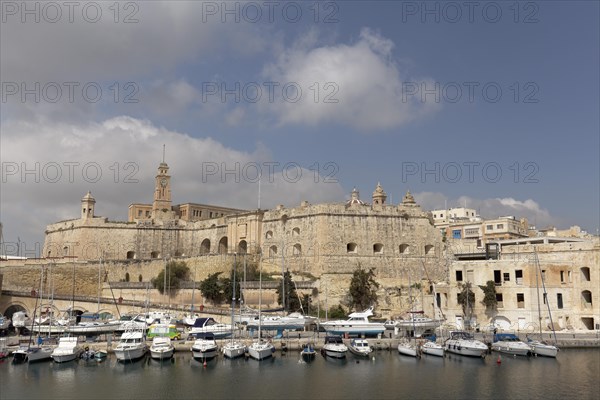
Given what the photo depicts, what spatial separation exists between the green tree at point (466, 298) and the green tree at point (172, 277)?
21602 mm

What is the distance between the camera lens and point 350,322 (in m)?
31.9

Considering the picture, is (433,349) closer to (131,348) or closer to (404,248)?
(131,348)

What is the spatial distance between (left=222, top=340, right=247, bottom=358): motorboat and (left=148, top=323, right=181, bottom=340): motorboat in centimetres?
417

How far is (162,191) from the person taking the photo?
61.1m

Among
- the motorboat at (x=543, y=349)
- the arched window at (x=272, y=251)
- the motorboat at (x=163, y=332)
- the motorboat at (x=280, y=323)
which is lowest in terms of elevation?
the motorboat at (x=543, y=349)

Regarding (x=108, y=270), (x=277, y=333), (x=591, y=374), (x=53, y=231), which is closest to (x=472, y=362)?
(x=591, y=374)

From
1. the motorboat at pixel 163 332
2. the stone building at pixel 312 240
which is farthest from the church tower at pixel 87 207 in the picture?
the motorboat at pixel 163 332

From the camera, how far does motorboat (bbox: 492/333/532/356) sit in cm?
2773

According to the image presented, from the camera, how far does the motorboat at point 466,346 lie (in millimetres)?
27562

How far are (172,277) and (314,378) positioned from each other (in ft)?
79.2

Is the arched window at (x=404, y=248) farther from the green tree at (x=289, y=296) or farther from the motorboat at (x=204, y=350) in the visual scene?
the motorboat at (x=204, y=350)

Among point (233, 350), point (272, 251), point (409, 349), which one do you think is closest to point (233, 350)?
point (233, 350)

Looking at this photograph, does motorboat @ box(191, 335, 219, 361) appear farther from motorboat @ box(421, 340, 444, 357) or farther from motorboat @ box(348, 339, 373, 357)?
motorboat @ box(421, 340, 444, 357)

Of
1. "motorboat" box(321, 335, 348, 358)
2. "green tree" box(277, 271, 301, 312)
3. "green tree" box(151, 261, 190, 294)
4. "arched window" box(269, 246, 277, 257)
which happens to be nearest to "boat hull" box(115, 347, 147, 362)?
"motorboat" box(321, 335, 348, 358)
